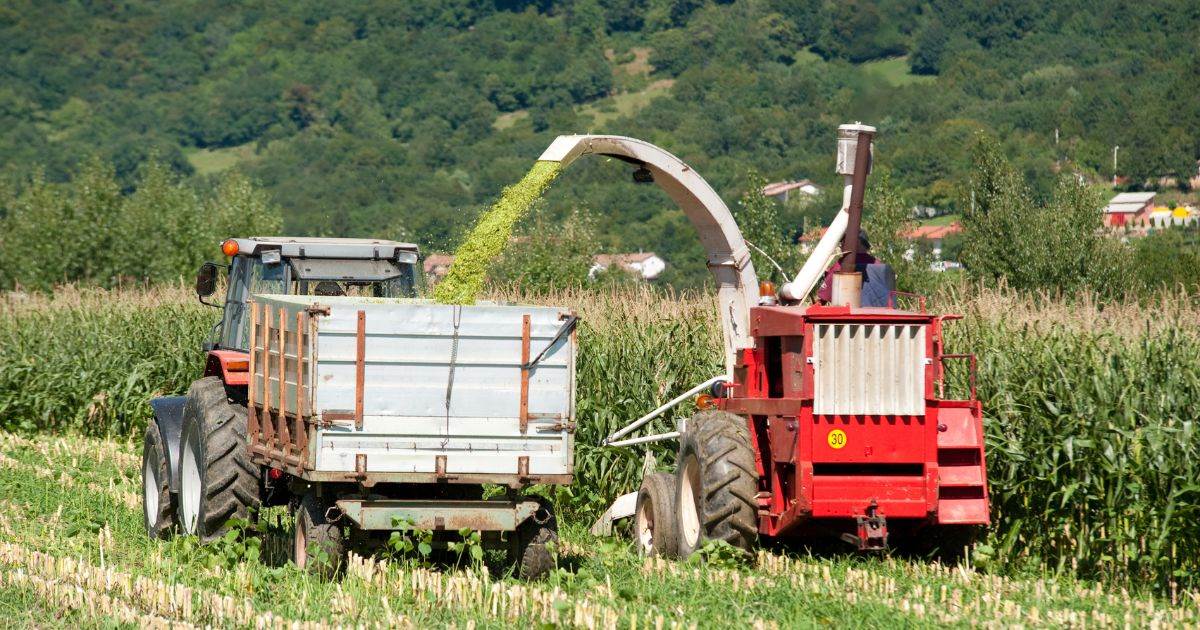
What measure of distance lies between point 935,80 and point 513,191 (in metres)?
53.7

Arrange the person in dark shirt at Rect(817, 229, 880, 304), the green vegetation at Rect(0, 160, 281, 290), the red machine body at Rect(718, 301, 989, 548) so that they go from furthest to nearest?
the green vegetation at Rect(0, 160, 281, 290)
the person in dark shirt at Rect(817, 229, 880, 304)
the red machine body at Rect(718, 301, 989, 548)

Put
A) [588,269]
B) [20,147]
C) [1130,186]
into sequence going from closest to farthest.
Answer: [588,269] < [1130,186] < [20,147]

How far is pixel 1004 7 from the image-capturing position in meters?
78.0

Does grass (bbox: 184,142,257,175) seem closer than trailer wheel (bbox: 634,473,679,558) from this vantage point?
No

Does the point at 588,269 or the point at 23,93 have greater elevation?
the point at 23,93

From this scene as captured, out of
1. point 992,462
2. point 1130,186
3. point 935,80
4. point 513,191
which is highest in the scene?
point 935,80

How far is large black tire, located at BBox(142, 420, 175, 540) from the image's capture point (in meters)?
11.7

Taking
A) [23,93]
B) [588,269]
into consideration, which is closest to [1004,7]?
[588,269]

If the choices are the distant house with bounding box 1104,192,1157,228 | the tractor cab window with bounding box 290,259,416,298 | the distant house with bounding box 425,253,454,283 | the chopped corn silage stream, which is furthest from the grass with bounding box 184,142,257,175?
the chopped corn silage stream

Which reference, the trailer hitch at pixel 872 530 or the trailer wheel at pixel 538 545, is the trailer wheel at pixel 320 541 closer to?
the trailer wheel at pixel 538 545

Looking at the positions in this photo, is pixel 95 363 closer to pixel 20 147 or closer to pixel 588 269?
pixel 588 269

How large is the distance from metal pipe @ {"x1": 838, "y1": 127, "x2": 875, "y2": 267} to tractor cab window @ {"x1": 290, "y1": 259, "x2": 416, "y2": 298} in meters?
3.68

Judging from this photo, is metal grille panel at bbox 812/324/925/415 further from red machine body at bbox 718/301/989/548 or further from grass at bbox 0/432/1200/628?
grass at bbox 0/432/1200/628

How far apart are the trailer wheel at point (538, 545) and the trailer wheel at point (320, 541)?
45.6 inches
